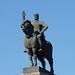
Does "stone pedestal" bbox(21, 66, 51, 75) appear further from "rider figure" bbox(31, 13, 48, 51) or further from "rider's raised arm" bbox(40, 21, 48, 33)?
"rider's raised arm" bbox(40, 21, 48, 33)

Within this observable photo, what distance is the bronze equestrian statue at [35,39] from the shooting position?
64.2 feet

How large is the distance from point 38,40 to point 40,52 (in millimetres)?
867

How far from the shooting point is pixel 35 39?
770 inches

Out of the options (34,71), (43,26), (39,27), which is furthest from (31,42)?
(34,71)

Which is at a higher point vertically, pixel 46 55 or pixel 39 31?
pixel 39 31

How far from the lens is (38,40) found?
19.8 m

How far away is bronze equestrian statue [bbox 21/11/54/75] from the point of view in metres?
19.6

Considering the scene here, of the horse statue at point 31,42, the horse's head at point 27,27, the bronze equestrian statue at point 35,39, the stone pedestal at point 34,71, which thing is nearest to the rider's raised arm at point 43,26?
the bronze equestrian statue at point 35,39

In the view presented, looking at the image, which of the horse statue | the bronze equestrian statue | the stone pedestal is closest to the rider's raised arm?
the bronze equestrian statue

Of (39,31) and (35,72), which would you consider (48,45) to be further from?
(35,72)

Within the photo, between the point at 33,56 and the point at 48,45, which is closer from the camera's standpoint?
the point at 33,56

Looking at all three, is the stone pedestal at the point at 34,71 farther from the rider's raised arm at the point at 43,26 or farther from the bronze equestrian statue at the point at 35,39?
the rider's raised arm at the point at 43,26

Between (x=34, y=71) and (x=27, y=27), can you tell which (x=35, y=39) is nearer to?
(x=27, y=27)

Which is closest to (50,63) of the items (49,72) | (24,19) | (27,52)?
(49,72)
